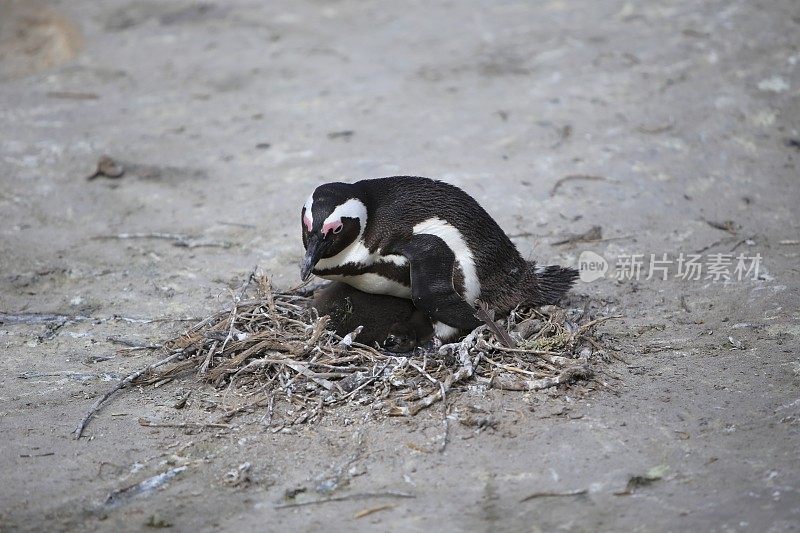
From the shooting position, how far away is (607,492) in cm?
305

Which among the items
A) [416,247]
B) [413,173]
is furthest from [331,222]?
[413,173]

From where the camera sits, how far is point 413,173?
235 inches

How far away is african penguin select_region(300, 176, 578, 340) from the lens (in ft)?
12.7

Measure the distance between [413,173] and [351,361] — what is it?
2.33 metres

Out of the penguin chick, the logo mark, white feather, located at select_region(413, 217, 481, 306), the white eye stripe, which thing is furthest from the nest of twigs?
the logo mark

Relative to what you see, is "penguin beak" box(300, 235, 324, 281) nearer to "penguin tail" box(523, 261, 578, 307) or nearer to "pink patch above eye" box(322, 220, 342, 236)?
"pink patch above eye" box(322, 220, 342, 236)

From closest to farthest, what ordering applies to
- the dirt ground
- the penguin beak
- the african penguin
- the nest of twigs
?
the dirt ground → the nest of twigs → the penguin beak → the african penguin

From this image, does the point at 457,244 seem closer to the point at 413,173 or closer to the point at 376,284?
the point at 376,284

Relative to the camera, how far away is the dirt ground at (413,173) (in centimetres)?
314

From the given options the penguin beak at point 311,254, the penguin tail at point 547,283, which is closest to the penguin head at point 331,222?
the penguin beak at point 311,254

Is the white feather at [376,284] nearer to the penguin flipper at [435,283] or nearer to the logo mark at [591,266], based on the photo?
the penguin flipper at [435,283]

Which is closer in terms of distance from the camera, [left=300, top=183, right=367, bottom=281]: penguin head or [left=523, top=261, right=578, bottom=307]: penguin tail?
[left=300, top=183, right=367, bottom=281]: penguin head

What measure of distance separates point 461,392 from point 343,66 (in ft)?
15.2

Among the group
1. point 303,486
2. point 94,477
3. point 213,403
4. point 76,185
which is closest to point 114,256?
point 76,185
